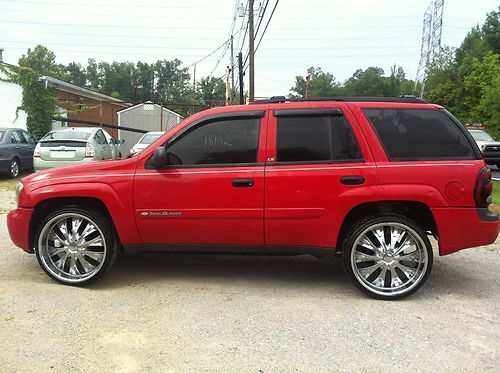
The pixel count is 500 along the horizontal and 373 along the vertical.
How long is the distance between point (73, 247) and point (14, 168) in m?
9.02

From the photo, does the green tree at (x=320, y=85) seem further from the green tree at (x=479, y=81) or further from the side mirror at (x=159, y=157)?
the side mirror at (x=159, y=157)

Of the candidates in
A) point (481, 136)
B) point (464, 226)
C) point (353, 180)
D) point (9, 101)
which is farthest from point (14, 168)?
point (481, 136)

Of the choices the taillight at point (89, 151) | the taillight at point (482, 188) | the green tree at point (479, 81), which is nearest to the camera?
the taillight at point (482, 188)

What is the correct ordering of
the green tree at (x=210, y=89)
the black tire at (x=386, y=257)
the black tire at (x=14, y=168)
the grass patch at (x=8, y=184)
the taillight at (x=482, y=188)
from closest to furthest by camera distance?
the taillight at (x=482, y=188) → the black tire at (x=386, y=257) → the grass patch at (x=8, y=184) → the black tire at (x=14, y=168) → the green tree at (x=210, y=89)

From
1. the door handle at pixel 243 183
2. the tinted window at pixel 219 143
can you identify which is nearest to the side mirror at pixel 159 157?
the tinted window at pixel 219 143

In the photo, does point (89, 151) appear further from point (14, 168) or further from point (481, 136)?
point (481, 136)

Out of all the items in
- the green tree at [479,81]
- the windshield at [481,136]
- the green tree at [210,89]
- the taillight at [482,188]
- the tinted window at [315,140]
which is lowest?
the taillight at [482,188]

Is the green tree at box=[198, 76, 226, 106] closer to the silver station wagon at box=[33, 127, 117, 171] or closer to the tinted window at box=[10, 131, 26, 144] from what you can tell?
the tinted window at box=[10, 131, 26, 144]

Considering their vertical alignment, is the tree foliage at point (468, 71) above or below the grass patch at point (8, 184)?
above

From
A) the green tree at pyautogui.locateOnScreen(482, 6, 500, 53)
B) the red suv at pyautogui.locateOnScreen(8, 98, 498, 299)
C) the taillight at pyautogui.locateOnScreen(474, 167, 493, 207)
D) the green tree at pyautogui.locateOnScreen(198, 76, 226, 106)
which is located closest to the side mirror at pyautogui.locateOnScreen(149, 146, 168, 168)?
the red suv at pyautogui.locateOnScreen(8, 98, 498, 299)

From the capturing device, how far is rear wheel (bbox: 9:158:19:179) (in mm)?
12102

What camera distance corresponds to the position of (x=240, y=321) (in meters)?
3.77

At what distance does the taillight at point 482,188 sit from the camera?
4.15m

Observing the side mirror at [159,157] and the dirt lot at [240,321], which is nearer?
the dirt lot at [240,321]
